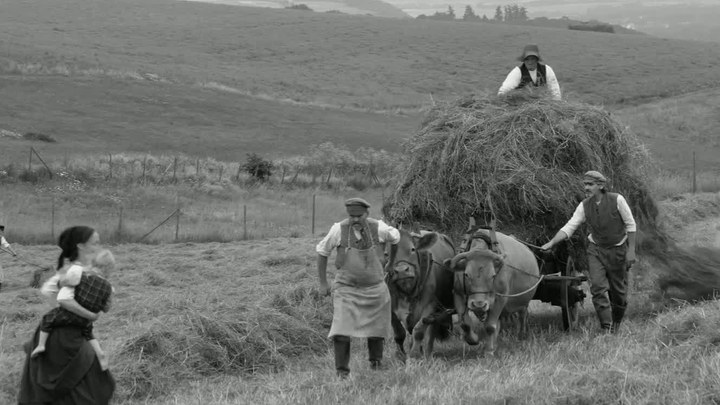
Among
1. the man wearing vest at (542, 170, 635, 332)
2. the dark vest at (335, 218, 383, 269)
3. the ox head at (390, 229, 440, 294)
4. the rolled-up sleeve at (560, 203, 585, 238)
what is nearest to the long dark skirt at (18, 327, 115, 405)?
the dark vest at (335, 218, 383, 269)

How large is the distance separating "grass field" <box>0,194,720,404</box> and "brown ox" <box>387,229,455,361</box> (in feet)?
1.11

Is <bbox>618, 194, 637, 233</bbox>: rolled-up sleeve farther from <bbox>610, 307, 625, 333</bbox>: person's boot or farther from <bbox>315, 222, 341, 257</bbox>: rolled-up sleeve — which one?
<bbox>315, 222, 341, 257</bbox>: rolled-up sleeve

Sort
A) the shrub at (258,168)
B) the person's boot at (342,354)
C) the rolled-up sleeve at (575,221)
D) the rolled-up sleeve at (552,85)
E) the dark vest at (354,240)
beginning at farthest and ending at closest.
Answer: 1. the shrub at (258,168)
2. the rolled-up sleeve at (552,85)
3. the rolled-up sleeve at (575,221)
4. the dark vest at (354,240)
5. the person's boot at (342,354)

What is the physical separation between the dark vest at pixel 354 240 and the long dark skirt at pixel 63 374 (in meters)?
2.86

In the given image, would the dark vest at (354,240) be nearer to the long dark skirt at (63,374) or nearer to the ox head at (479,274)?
the ox head at (479,274)

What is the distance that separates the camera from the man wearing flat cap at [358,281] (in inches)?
374

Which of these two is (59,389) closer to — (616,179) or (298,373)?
→ (298,373)

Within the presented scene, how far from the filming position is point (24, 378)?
734cm

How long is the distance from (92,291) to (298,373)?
319 cm

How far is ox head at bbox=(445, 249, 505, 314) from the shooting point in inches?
389

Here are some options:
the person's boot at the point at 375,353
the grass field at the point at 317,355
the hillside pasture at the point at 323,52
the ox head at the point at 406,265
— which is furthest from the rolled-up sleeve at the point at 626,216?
the hillside pasture at the point at 323,52

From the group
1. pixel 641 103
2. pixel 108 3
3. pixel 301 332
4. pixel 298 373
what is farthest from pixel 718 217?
pixel 108 3

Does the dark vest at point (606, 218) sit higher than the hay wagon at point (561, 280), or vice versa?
the dark vest at point (606, 218)

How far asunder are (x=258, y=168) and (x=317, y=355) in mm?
21233
